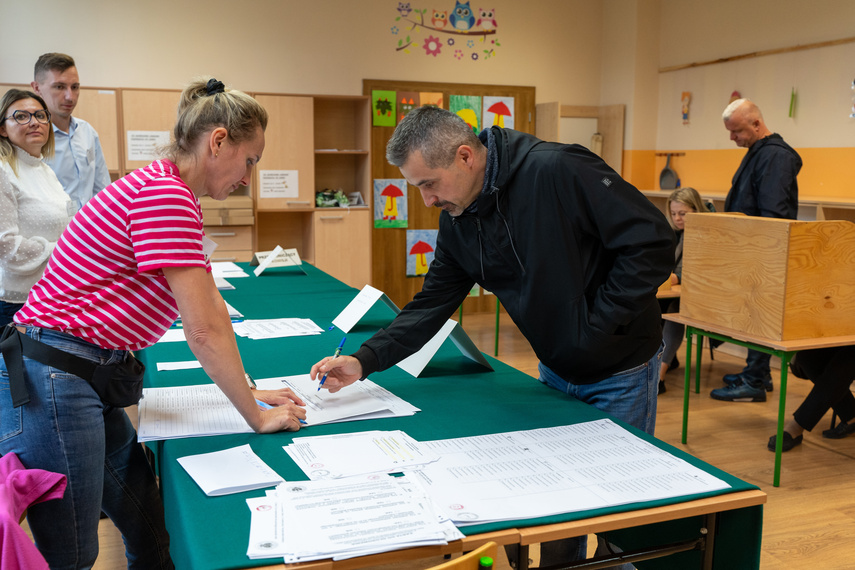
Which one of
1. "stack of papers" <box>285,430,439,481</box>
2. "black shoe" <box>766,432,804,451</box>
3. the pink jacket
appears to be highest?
"stack of papers" <box>285,430,439,481</box>

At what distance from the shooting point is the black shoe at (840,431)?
381 centimetres

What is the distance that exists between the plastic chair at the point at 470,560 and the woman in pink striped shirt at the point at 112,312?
2.22 ft

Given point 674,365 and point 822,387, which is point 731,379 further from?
point 822,387

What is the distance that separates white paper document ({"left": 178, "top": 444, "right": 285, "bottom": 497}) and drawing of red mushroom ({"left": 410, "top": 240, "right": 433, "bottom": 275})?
18.0 feet

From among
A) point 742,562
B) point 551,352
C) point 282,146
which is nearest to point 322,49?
point 282,146

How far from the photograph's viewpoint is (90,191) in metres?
3.66

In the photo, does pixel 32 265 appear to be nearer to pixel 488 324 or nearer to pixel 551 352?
pixel 551 352

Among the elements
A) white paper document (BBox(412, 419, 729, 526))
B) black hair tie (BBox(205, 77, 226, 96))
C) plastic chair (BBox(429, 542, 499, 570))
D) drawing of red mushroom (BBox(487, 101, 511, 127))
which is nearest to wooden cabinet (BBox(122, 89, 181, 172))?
drawing of red mushroom (BBox(487, 101, 511, 127))

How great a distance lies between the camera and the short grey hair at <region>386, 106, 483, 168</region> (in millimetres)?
1712

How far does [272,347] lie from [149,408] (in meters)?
0.71

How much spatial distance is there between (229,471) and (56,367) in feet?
1.39

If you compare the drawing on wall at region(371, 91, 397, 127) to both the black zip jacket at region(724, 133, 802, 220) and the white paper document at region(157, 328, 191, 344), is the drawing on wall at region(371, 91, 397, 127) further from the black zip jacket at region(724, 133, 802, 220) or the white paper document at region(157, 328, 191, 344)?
the white paper document at region(157, 328, 191, 344)

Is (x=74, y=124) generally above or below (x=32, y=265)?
above

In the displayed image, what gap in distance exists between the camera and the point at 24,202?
2.63 m
